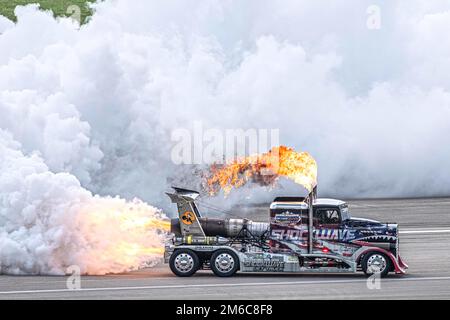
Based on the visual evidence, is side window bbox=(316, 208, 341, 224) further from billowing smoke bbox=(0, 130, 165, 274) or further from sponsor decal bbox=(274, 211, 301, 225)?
billowing smoke bbox=(0, 130, 165, 274)

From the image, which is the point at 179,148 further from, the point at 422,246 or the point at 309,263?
the point at 309,263

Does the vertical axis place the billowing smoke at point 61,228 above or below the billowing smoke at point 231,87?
below

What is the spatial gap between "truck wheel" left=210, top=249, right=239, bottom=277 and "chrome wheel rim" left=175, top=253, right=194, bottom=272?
1.96 ft

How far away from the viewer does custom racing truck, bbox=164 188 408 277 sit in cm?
2878

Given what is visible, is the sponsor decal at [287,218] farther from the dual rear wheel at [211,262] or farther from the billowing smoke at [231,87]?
the billowing smoke at [231,87]

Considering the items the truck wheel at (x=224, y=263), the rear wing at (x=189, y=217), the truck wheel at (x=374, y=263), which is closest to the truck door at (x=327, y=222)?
the truck wheel at (x=374, y=263)

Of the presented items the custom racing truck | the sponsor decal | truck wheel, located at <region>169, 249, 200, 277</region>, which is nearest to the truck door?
the custom racing truck

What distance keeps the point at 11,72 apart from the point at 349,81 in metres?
19.6

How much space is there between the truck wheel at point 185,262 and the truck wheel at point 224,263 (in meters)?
0.48

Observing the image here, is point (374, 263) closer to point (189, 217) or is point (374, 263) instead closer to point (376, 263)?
point (376, 263)

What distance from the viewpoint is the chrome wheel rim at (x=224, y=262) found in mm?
28938

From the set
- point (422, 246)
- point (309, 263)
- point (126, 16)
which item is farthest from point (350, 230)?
point (126, 16)

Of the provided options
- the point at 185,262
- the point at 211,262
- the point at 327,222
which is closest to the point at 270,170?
the point at 327,222

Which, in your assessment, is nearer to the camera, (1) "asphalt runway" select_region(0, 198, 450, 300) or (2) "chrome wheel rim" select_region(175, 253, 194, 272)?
(1) "asphalt runway" select_region(0, 198, 450, 300)
